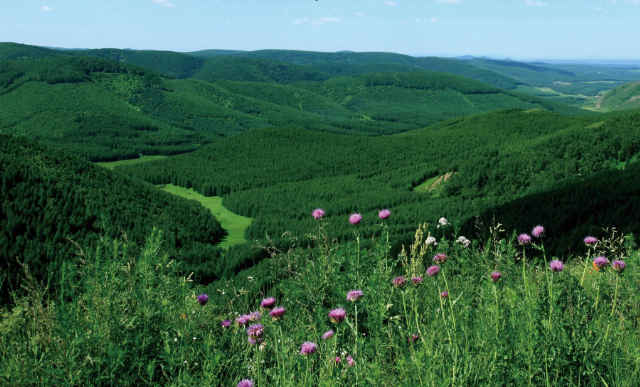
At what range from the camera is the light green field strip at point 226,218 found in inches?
1142

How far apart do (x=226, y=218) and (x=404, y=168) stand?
61.4 ft

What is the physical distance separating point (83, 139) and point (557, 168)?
80.5 meters

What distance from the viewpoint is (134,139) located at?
92.8 m

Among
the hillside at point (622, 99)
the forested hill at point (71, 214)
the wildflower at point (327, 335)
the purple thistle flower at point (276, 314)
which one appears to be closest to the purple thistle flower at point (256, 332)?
the purple thistle flower at point (276, 314)

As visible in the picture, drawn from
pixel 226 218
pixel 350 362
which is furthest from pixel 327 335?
pixel 226 218

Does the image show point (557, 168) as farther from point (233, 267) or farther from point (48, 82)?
point (48, 82)

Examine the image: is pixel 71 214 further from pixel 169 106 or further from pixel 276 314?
pixel 169 106

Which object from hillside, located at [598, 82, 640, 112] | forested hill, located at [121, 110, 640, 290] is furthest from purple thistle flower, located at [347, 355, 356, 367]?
hillside, located at [598, 82, 640, 112]

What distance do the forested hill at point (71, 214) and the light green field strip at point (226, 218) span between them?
87 centimetres

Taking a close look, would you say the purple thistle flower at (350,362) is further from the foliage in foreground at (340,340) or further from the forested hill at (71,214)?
the forested hill at (71,214)

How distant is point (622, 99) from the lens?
184 meters

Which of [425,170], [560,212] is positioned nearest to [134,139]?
[425,170]

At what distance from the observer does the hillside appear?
578ft

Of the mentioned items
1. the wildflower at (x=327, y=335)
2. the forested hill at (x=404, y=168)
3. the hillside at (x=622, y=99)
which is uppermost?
the wildflower at (x=327, y=335)
